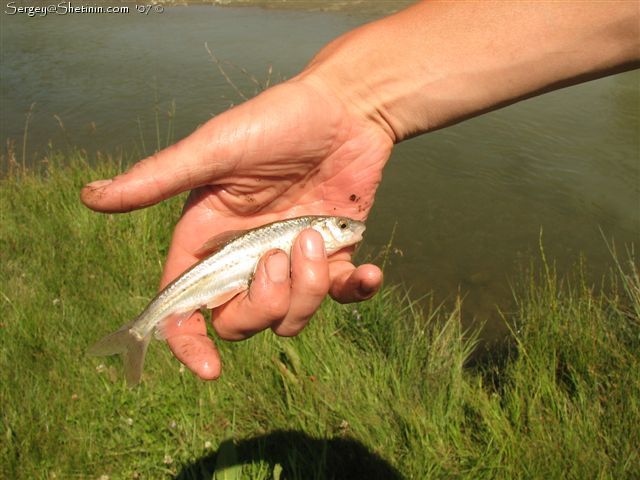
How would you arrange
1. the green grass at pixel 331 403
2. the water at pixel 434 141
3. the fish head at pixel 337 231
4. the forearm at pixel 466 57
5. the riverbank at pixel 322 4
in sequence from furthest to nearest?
the riverbank at pixel 322 4 < the water at pixel 434 141 < the green grass at pixel 331 403 < the fish head at pixel 337 231 < the forearm at pixel 466 57

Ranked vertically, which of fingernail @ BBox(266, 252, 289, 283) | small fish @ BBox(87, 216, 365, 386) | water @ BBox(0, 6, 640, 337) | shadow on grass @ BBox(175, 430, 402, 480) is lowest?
water @ BBox(0, 6, 640, 337)

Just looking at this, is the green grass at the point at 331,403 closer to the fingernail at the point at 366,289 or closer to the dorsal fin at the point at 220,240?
the fingernail at the point at 366,289

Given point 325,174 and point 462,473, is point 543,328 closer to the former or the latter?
point 462,473

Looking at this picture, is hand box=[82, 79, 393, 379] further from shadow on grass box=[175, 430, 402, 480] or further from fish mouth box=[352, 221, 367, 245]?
shadow on grass box=[175, 430, 402, 480]

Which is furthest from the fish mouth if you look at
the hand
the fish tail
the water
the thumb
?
the water

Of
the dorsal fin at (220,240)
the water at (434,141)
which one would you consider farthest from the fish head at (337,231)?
the water at (434,141)

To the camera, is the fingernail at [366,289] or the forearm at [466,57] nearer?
the forearm at [466,57]
